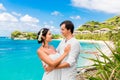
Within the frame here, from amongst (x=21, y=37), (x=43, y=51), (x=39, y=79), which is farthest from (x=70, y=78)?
(x=21, y=37)

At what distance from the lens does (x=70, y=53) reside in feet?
10.4

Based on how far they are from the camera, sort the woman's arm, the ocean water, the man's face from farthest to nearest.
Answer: the ocean water < the man's face < the woman's arm

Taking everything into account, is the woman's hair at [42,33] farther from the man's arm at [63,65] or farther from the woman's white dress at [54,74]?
the man's arm at [63,65]

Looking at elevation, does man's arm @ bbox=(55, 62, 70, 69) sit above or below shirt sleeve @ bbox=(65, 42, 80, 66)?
below

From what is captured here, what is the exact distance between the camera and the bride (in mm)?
3117

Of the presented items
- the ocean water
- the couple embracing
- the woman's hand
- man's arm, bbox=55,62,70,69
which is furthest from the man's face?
the ocean water

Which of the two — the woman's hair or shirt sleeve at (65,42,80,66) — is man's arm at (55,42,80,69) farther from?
the woman's hair

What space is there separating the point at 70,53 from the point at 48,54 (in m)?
0.24

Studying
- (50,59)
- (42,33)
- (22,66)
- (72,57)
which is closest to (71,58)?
(72,57)

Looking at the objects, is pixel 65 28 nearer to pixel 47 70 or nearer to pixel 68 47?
pixel 68 47

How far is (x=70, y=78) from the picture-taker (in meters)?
3.25

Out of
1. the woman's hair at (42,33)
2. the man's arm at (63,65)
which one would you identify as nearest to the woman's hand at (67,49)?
the man's arm at (63,65)

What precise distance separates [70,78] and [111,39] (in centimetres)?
61

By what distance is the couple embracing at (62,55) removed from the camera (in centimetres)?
314
